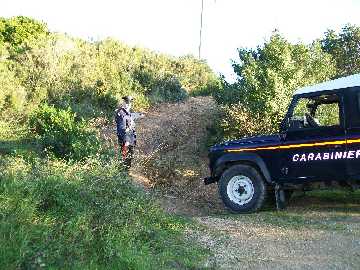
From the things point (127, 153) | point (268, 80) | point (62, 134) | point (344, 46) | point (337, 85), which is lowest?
point (127, 153)

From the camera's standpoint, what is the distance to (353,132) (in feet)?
27.5

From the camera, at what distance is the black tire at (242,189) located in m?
9.13

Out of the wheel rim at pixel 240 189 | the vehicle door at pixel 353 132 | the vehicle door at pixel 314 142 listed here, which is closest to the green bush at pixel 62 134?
the wheel rim at pixel 240 189

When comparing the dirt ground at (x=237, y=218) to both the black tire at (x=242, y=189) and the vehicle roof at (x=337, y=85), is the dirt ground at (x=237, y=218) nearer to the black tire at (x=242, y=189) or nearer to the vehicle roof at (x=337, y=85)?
the black tire at (x=242, y=189)

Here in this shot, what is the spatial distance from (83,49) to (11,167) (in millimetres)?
13086

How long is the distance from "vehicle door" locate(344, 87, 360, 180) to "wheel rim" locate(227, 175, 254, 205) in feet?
5.67

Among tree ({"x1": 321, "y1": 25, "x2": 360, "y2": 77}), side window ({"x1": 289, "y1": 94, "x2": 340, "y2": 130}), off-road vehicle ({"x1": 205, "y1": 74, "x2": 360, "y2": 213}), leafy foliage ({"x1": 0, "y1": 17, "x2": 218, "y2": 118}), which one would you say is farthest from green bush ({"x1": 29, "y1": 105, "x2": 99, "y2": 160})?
tree ({"x1": 321, "y1": 25, "x2": 360, "y2": 77})

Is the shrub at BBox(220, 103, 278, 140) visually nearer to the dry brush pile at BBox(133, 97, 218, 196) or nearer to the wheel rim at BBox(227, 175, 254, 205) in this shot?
the dry brush pile at BBox(133, 97, 218, 196)

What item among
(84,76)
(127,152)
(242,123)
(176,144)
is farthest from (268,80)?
(84,76)

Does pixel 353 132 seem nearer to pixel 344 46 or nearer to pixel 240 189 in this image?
pixel 240 189

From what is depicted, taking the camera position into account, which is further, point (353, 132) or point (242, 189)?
point (242, 189)

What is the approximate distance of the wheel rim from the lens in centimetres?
926

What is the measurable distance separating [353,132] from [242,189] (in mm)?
2141

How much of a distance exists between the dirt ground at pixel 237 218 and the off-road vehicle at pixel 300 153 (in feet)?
1.52
